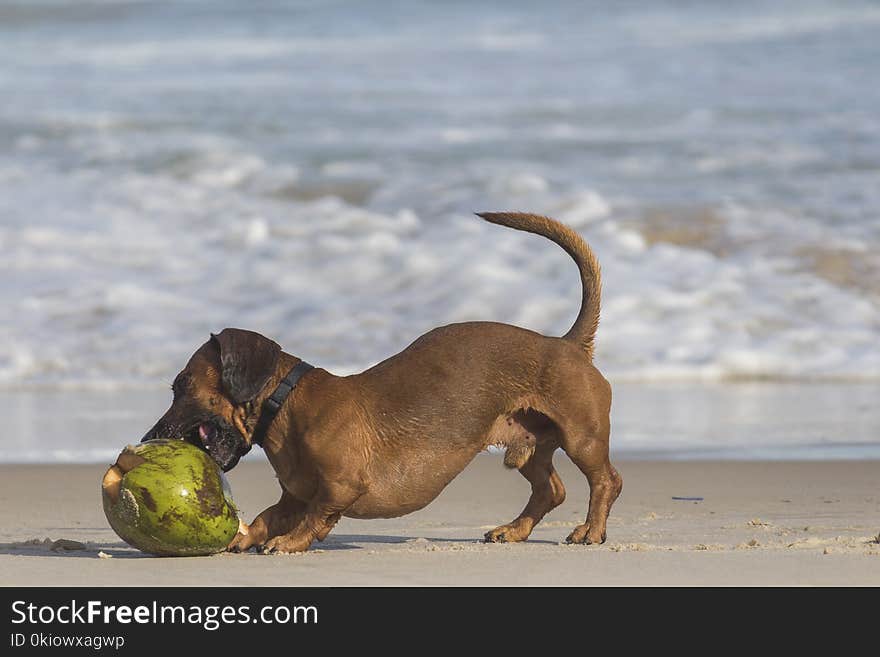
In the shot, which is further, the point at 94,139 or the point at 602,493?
the point at 94,139

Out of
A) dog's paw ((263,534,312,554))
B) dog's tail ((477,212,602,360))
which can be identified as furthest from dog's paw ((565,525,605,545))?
dog's paw ((263,534,312,554))

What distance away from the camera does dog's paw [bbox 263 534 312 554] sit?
559 cm

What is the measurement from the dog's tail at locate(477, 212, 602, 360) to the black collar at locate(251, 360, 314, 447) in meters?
1.05

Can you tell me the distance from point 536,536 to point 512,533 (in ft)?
0.89

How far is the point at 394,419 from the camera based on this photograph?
572 centimetres

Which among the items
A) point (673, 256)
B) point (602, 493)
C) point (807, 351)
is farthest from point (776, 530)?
point (673, 256)

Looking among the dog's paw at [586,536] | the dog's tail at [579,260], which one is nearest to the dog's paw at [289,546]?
the dog's paw at [586,536]

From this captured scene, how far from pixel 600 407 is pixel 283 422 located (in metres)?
1.19

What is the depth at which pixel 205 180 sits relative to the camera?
1662 cm

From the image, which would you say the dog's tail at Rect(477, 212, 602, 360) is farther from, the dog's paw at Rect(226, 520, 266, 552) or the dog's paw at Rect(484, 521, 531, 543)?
the dog's paw at Rect(226, 520, 266, 552)

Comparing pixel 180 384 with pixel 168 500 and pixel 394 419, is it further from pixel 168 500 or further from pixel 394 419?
pixel 394 419

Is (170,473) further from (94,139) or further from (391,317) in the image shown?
(94,139)

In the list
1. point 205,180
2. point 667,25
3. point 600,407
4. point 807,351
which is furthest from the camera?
point 667,25

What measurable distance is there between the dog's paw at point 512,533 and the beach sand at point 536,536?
5 centimetres
